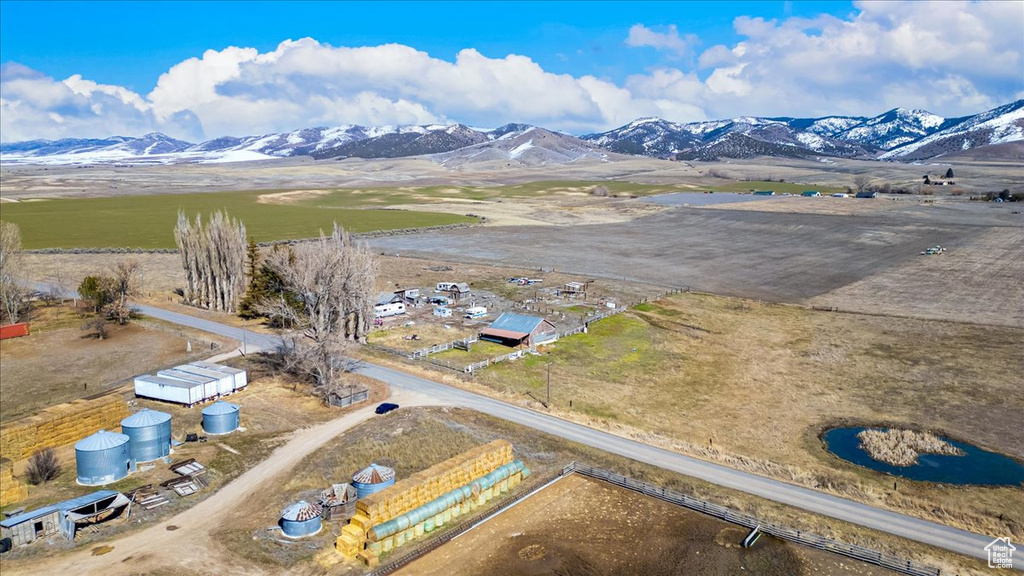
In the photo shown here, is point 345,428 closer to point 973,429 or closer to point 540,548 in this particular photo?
point 540,548

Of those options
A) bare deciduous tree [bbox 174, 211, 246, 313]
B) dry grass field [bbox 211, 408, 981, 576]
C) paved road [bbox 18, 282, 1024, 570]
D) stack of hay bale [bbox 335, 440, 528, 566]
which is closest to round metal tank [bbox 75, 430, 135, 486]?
dry grass field [bbox 211, 408, 981, 576]

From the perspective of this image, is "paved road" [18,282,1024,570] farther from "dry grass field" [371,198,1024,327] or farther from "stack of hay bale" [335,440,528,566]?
"dry grass field" [371,198,1024,327]

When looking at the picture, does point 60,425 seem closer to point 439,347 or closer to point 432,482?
point 432,482

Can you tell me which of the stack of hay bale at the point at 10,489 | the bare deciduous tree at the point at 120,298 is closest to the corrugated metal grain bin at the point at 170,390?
the stack of hay bale at the point at 10,489

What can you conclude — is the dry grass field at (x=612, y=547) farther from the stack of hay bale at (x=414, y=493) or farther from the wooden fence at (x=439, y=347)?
the wooden fence at (x=439, y=347)

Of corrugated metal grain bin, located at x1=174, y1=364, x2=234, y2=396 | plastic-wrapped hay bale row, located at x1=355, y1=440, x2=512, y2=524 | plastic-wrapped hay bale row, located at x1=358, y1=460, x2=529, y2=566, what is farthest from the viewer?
corrugated metal grain bin, located at x1=174, y1=364, x2=234, y2=396

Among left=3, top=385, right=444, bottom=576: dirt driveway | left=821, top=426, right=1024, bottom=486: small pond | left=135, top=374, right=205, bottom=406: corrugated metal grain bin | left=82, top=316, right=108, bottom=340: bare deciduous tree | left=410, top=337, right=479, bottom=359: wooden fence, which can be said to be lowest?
left=821, top=426, right=1024, bottom=486: small pond
